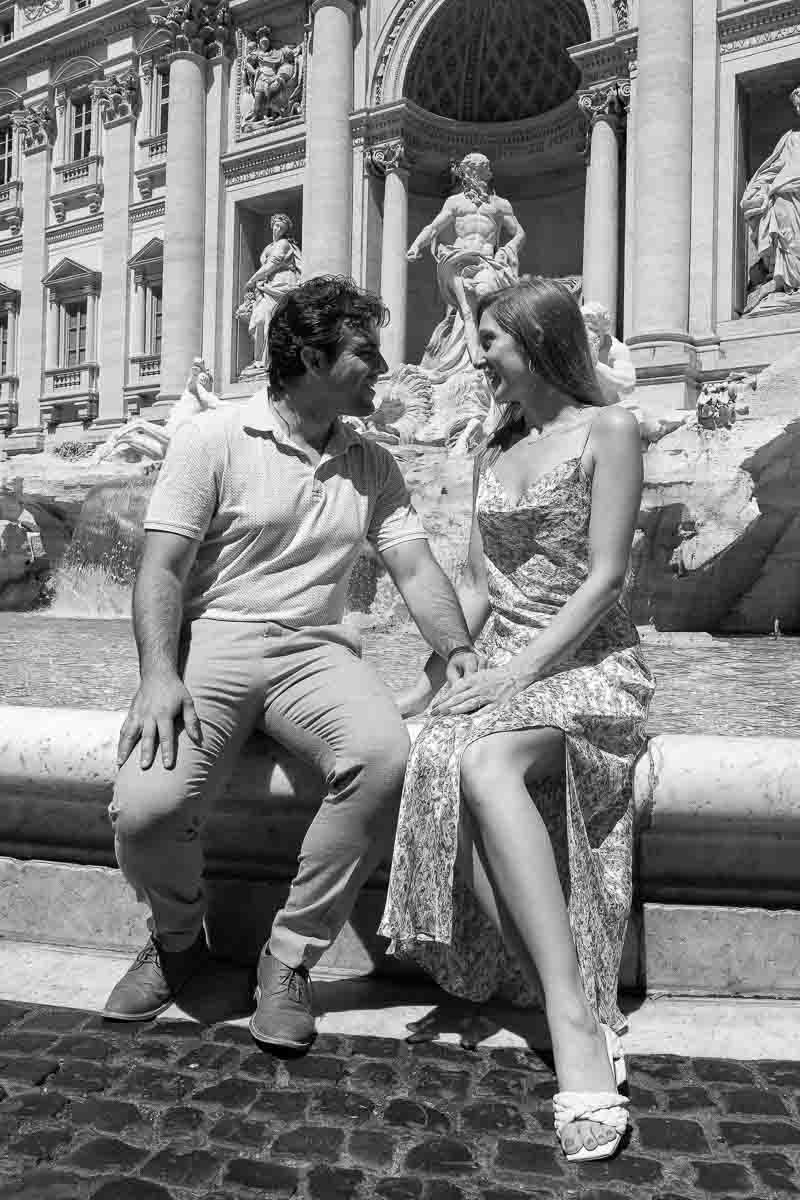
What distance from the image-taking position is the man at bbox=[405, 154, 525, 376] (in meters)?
12.4

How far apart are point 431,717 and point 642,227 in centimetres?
1175

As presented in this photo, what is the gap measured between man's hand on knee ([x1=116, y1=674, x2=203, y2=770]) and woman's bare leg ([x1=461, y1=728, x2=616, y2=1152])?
548 millimetres

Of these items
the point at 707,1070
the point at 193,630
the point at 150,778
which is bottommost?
the point at 707,1070

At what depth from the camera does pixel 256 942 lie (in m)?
2.26

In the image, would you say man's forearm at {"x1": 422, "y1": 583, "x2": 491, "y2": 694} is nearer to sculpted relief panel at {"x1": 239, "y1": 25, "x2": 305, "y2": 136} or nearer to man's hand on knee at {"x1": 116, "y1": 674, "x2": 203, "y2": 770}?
man's hand on knee at {"x1": 116, "y1": 674, "x2": 203, "y2": 770}

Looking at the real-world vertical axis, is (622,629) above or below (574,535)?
below

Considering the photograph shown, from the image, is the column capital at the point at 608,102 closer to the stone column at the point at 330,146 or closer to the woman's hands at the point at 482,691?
the stone column at the point at 330,146

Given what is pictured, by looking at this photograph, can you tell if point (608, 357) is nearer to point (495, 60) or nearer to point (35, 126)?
point (495, 60)

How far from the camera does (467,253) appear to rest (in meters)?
12.6

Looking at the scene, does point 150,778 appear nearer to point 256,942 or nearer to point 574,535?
point 256,942

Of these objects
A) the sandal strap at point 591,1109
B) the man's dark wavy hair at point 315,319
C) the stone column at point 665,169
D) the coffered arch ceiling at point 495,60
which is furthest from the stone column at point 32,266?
the sandal strap at point 591,1109

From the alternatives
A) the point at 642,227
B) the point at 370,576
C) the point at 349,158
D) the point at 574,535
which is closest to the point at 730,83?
the point at 642,227

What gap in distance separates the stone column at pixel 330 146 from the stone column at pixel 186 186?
8.79 feet

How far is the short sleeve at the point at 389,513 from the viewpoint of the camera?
236 cm
